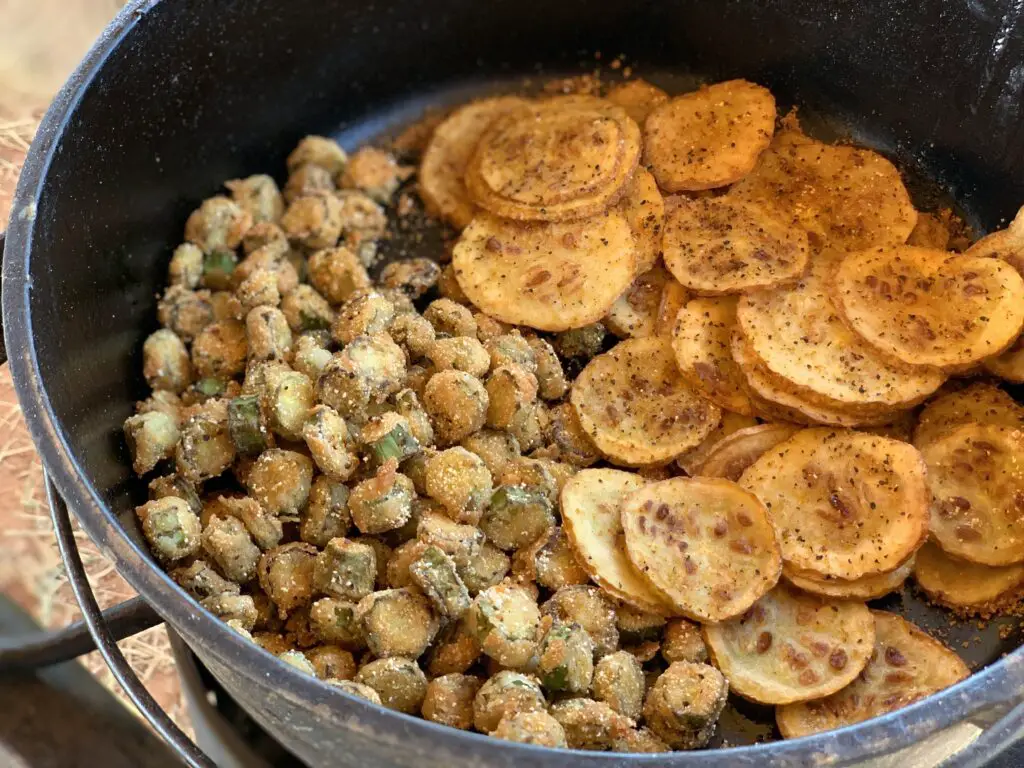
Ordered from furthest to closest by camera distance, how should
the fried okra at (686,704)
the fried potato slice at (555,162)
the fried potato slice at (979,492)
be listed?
the fried potato slice at (555,162) → the fried potato slice at (979,492) → the fried okra at (686,704)

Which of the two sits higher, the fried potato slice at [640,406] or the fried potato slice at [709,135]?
the fried potato slice at [709,135]

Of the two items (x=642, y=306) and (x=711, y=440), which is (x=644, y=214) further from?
(x=711, y=440)

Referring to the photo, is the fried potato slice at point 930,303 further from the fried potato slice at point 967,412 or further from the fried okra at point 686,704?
the fried okra at point 686,704

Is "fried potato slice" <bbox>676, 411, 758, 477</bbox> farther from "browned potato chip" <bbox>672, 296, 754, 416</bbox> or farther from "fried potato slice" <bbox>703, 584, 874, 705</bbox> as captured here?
"fried potato slice" <bbox>703, 584, 874, 705</bbox>

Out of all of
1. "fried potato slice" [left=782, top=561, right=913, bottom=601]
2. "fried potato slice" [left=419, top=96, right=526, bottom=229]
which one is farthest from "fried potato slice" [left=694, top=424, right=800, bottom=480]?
"fried potato slice" [left=419, top=96, right=526, bottom=229]

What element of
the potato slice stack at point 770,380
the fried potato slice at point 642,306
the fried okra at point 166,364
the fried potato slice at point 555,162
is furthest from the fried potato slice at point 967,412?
the fried okra at point 166,364

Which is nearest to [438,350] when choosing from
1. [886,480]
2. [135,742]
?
[886,480]

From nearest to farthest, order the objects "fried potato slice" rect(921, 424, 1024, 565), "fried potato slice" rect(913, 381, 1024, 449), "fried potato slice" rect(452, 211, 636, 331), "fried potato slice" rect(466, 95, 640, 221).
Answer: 1. "fried potato slice" rect(921, 424, 1024, 565)
2. "fried potato slice" rect(913, 381, 1024, 449)
3. "fried potato slice" rect(452, 211, 636, 331)
4. "fried potato slice" rect(466, 95, 640, 221)
